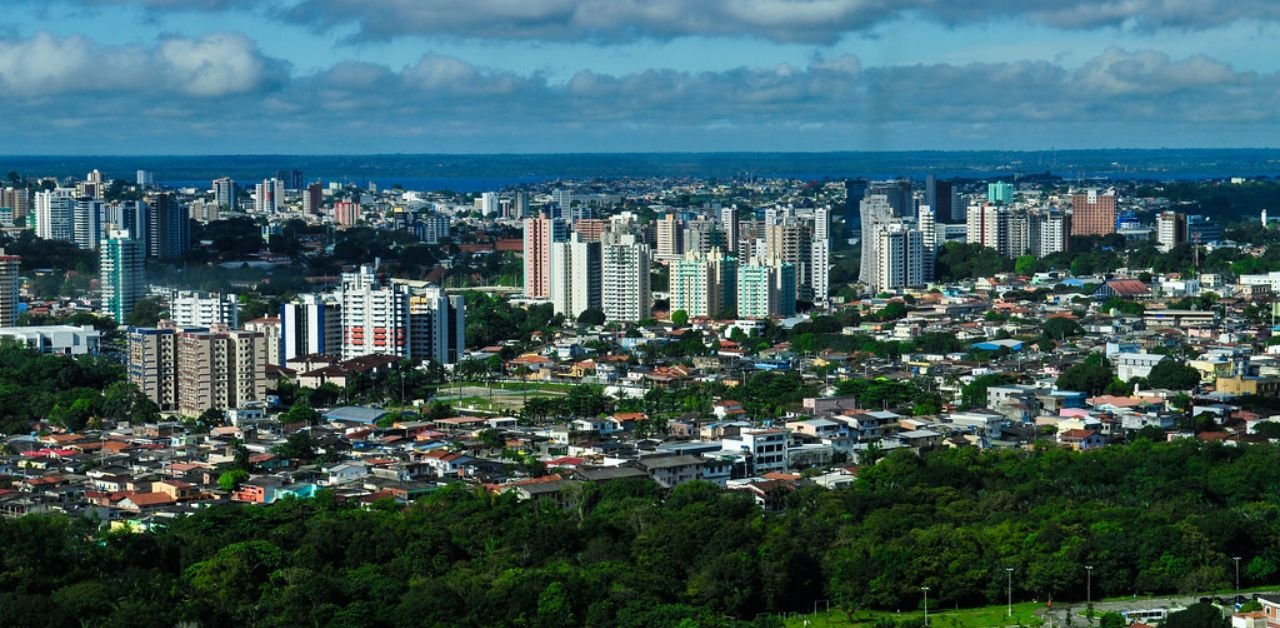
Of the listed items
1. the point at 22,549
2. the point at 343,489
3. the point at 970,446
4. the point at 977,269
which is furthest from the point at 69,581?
the point at 977,269

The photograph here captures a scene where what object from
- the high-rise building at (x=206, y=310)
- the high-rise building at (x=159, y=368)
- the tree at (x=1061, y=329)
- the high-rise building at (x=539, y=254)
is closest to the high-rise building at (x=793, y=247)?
the high-rise building at (x=539, y=254)

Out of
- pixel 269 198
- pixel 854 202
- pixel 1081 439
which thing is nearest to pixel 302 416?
pixel 1081 439

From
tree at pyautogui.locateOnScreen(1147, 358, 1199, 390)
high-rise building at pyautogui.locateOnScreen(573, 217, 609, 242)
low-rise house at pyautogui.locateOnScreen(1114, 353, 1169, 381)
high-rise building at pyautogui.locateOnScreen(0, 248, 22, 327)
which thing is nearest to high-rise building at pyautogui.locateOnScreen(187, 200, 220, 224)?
high-rise building at pyautogui.locateOnScreen(573, 217, 609, 242)

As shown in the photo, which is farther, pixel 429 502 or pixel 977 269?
pixel 977 269

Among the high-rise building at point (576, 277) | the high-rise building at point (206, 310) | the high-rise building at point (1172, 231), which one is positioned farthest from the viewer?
the high-rise building at point (1172, 231)

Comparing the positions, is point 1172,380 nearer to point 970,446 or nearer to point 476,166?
point 970,446

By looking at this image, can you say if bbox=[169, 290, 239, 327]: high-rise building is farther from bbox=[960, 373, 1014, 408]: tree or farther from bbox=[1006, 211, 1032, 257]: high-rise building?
bbox=[1006, 211, 1032, 257]: high-rise building

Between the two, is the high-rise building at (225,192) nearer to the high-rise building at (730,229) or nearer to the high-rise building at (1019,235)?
the high-rise building at (730,229)
